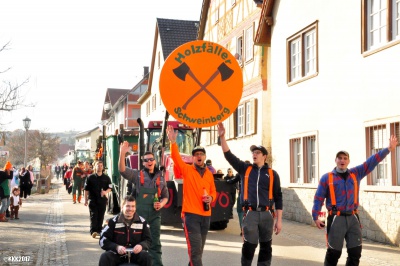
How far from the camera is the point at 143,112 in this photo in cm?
5694

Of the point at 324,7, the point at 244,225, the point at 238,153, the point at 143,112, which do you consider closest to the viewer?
the point at 244,225

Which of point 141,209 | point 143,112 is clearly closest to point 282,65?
point 141,209

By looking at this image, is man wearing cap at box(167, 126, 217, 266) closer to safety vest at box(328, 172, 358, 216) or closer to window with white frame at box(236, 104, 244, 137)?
safety vest at box(328, 172, 358, 216)

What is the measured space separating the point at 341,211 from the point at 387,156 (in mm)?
6541

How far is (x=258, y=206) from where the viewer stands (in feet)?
27.4

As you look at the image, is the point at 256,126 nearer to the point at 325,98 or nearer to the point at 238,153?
the point at 238,153

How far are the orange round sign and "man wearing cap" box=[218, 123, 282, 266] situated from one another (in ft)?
3.60

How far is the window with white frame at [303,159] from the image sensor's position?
1856 cm

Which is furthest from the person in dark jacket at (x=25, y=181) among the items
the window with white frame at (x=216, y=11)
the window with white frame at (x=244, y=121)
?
the window with white frame at (x=216, y=11)

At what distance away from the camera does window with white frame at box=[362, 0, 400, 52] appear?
14156 mm

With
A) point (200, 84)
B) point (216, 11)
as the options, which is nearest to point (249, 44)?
point (216, 11)

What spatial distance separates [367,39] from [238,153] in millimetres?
11814

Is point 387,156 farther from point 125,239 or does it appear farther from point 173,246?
point 125,239

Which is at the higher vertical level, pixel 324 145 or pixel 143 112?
pixel 143 112
